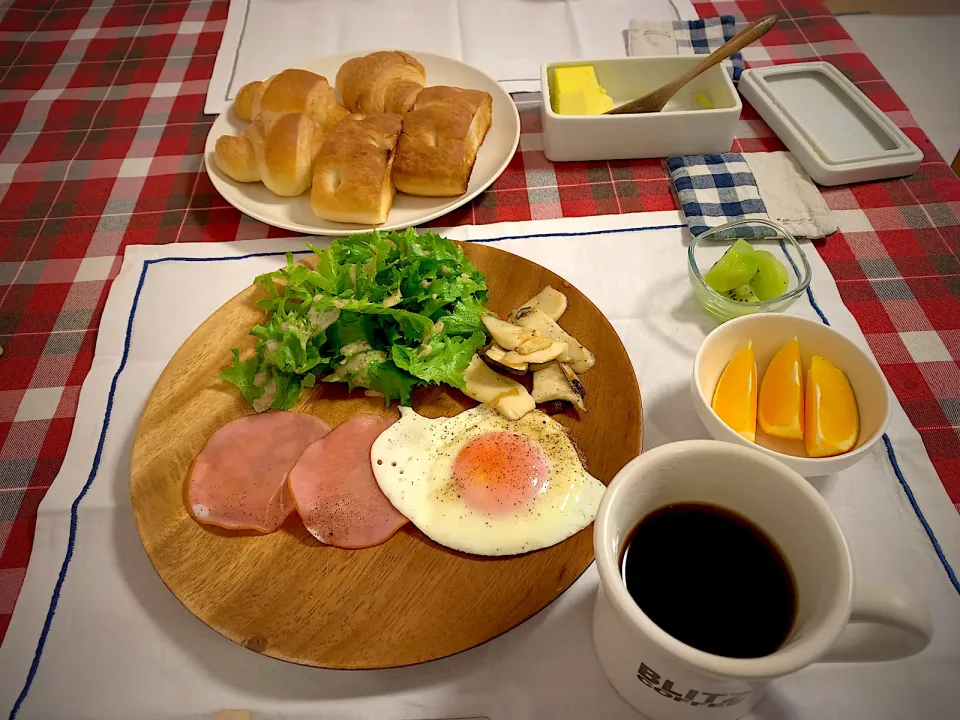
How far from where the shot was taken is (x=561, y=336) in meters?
1.34

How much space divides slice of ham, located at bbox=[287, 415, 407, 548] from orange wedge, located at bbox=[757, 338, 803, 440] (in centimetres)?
72

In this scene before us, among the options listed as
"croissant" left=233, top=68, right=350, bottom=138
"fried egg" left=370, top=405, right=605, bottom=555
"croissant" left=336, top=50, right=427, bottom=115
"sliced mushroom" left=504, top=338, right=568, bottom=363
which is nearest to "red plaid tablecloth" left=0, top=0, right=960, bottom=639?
"croissant" left=233, top=68, right=350, bottom=138

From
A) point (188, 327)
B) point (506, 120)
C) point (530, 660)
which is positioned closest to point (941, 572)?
point (530, 660)

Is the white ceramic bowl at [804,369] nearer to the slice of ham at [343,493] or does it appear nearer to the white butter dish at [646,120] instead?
the slice of ham at [343,493]

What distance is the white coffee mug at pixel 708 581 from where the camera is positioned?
647 mm

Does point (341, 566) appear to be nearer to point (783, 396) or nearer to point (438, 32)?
point (783, 396)

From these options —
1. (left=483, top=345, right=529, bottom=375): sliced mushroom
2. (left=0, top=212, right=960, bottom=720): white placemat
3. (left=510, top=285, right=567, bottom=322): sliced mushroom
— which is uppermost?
(left=510, top=285, right=567, bottom=322): sliced mushroom

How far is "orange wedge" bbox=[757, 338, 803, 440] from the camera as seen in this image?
112 centimetres

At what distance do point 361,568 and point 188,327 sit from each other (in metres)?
0.87

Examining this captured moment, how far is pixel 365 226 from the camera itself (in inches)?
65.8

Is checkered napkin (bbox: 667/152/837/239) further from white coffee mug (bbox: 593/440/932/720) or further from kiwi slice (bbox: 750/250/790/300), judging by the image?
white coffee mug (bbox: 593/440/932/720)

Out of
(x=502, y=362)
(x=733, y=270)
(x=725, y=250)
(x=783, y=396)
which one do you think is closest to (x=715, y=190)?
(x=725, y=250)

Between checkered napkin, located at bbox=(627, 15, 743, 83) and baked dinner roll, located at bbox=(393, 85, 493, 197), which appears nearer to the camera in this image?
baked dinner roll, located at bbox=(393, 85, 493, 197)

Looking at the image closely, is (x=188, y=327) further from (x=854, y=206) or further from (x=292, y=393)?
(x=854, y=206)
